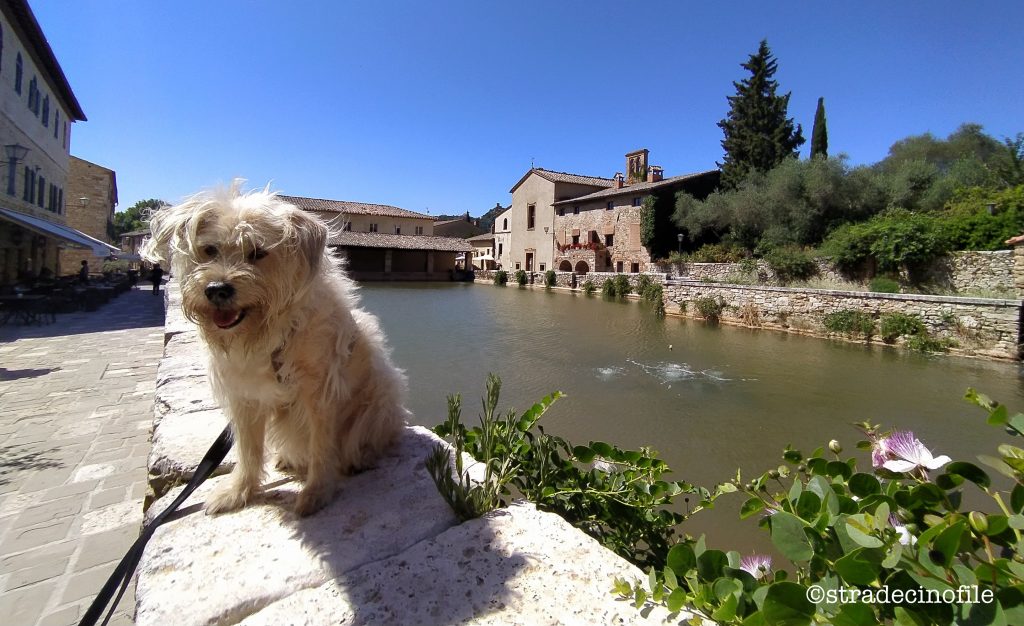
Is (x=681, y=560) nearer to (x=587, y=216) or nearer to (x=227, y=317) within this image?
(x=227, y=317)

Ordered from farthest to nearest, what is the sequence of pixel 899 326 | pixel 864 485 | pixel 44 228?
pixel 44 228 → pixel 899 326 → pixel 864 485

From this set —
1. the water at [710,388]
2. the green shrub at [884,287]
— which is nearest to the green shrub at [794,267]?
the green shrub at [884,287]

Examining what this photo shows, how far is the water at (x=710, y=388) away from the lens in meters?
4.95

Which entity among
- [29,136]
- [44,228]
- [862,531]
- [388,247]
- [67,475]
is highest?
[29,136]

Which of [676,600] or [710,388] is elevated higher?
[676,600]

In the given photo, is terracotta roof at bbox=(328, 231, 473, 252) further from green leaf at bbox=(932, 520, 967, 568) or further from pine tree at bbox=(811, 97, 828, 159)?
green leaf at bbox=(932, 520, 967, 568)

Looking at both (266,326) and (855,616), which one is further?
(266,326)

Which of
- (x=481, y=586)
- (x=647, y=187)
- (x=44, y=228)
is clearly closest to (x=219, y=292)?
(x=481, y=586)

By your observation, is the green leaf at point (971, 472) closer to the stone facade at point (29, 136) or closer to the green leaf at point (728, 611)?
the green leaf at point (728, 611)

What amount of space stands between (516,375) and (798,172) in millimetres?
25984

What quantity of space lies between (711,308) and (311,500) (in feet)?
57.5

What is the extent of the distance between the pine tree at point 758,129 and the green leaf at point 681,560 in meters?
36.2

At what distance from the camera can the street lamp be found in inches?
544

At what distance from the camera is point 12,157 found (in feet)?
45.5
